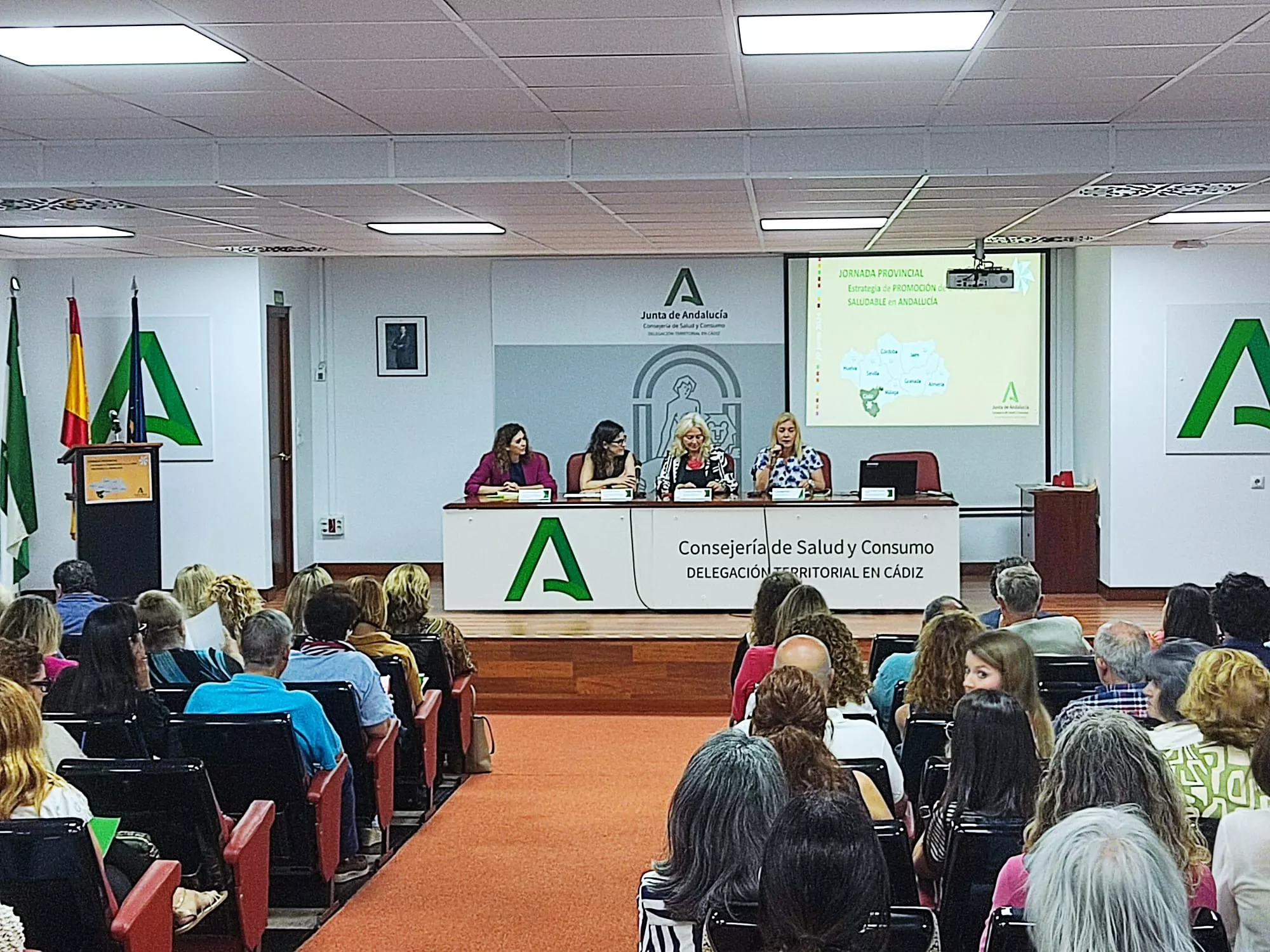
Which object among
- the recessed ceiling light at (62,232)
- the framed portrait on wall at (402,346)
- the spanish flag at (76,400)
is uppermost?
the recessed ceiling light at (62,232)

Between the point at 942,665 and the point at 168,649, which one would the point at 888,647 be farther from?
the point at 168,649

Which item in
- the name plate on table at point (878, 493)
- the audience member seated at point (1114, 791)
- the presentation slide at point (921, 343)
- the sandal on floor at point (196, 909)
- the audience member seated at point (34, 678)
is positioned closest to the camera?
the audience member seated at point (1114, 791)

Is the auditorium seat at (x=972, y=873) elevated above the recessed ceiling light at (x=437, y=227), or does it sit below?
below

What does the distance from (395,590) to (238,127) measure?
2.10 meters

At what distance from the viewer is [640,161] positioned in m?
6.95

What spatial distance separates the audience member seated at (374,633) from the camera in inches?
243

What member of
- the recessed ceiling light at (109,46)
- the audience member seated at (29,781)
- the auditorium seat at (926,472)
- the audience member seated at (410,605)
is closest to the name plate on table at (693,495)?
the auditorium seat at (926,472)

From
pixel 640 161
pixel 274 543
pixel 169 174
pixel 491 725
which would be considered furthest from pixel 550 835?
pixel 274 543

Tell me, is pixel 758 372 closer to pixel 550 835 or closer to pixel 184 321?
pixel 184 321

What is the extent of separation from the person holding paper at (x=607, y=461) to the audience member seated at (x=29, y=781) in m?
7.17

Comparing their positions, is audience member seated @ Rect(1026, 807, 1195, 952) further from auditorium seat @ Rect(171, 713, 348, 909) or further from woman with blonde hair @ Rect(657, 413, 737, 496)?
woman with blonde hair @ Rect(657, 413, 737, 496)

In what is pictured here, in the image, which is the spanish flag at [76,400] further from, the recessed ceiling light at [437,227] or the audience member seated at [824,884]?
the audience member seated at [824,884]

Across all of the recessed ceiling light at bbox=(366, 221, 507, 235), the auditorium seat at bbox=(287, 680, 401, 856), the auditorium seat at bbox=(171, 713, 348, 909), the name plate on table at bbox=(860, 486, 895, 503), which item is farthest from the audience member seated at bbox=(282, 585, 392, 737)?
the name plate on table at bbox=(860, 486, 895, 503)

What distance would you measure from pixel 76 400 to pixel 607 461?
3.97 m
